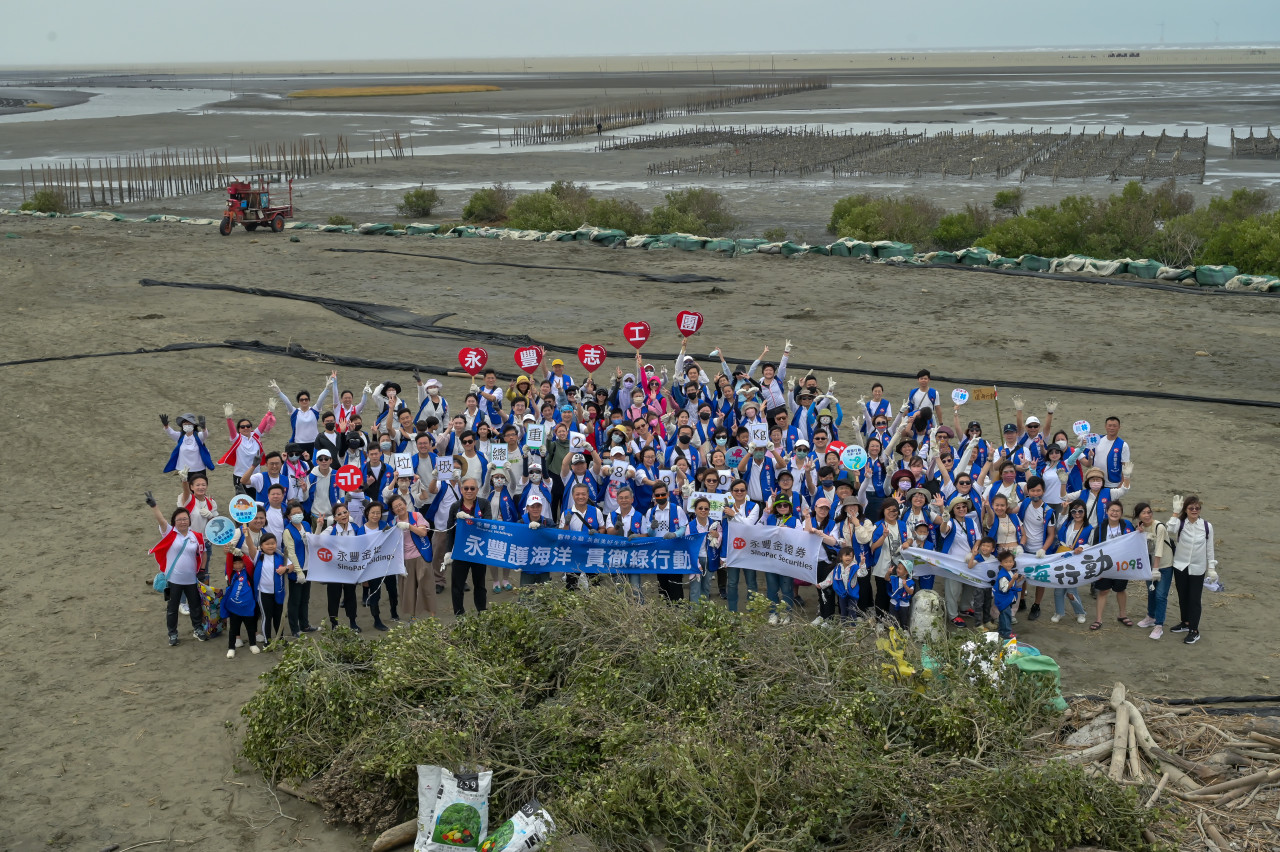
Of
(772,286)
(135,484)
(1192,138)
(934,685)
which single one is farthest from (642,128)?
(934,685)

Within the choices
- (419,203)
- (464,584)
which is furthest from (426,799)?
(419,203)

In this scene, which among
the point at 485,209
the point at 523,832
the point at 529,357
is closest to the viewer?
the point at 523,832

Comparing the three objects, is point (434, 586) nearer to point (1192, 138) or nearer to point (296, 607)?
point (296, 607)

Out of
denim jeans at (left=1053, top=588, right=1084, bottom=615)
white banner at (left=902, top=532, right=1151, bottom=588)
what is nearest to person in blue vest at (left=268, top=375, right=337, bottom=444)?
white banner at (left=902, top=532, right=1151, bottom=588)

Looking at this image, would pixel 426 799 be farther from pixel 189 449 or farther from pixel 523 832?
pixel 189 449

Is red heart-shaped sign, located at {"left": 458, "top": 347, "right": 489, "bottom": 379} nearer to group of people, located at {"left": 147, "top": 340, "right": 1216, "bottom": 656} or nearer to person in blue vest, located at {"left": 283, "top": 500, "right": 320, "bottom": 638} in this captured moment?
group of people, located at {"left": 147, "top": 340, "right": 1216, "bottom": 656}

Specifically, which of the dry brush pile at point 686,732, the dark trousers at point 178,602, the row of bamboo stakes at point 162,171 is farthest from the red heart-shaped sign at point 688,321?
the row of bamboo stakes at point 162,171

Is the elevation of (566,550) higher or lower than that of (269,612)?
higher
